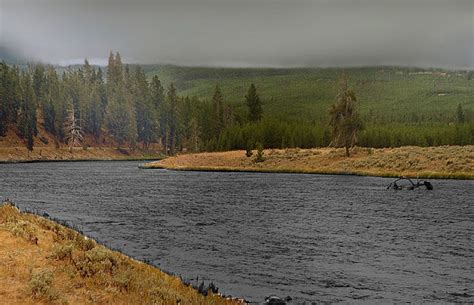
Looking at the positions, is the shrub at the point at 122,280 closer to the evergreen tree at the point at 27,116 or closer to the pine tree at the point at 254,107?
the pine tree at the point at 254,107

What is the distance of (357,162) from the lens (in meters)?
102

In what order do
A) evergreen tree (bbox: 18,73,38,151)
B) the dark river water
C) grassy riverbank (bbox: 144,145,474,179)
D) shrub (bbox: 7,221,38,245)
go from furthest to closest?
evergreen tree (bbox: 18,73,38,151) < grassy riverbank (bbox: 144,145,474,179) < the dark river water < shrub (bbox: 7,221,38,245)

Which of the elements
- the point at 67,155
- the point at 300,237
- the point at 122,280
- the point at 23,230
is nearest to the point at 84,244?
the point at 23,230

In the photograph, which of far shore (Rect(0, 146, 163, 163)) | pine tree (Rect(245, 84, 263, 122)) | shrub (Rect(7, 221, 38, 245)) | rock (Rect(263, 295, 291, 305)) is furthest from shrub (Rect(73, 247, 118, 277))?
pine tree (Rect(245, 84, 263, 122))

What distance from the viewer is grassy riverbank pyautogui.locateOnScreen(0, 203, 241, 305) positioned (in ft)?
53.3

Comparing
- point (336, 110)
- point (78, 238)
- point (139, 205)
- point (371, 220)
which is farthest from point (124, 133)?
point (78, 238)

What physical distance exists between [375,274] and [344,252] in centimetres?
495

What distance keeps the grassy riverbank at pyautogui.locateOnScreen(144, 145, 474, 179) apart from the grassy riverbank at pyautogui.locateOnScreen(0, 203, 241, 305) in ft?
241

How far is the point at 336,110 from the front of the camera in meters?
107

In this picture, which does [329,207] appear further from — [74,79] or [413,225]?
[74,79]

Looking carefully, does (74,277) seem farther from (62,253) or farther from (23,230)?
(23,230)

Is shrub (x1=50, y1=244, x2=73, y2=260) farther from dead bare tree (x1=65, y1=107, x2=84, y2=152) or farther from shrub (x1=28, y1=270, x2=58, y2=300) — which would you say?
dead bare tree (x1=65, y1=107, x2=84, y2=152)

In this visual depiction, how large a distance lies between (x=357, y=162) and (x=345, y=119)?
30.5 feet

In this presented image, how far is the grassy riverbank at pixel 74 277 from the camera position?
16234 millimetres
